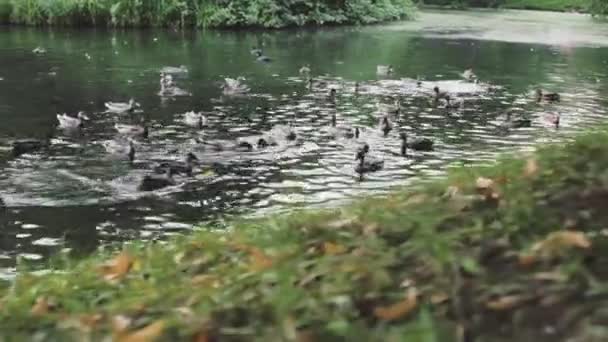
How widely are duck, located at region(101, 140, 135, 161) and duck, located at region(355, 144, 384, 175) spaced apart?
4.79 meters

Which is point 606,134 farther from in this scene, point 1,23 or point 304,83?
point 1,23

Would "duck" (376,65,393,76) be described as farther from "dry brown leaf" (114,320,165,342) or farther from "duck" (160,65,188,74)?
"dry brown leaf" (114,320,165,342)

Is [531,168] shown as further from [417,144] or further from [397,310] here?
[417,144]

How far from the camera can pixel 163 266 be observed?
5.52 m

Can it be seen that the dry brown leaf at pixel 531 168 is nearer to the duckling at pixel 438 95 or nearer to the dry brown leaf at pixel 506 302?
the dry brown leaf at pixel 506 302

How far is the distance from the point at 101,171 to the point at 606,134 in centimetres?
1128

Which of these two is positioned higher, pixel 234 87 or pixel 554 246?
pixel 554 246

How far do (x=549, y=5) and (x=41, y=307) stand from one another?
261 ft

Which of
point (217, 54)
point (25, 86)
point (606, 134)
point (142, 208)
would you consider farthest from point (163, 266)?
point (217, 54)

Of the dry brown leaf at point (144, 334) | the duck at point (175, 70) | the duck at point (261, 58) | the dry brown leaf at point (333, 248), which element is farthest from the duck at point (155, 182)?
the duck at point (261, 58)

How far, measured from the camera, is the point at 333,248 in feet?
16.2

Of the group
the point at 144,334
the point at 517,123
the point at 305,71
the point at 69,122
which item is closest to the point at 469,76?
the point at 305,71

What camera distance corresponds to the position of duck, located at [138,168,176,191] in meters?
14.3

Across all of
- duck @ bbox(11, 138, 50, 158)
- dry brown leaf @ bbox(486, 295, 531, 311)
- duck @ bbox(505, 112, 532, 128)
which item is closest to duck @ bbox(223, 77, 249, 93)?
duck @ bbox(505, 112, 532, 128)
